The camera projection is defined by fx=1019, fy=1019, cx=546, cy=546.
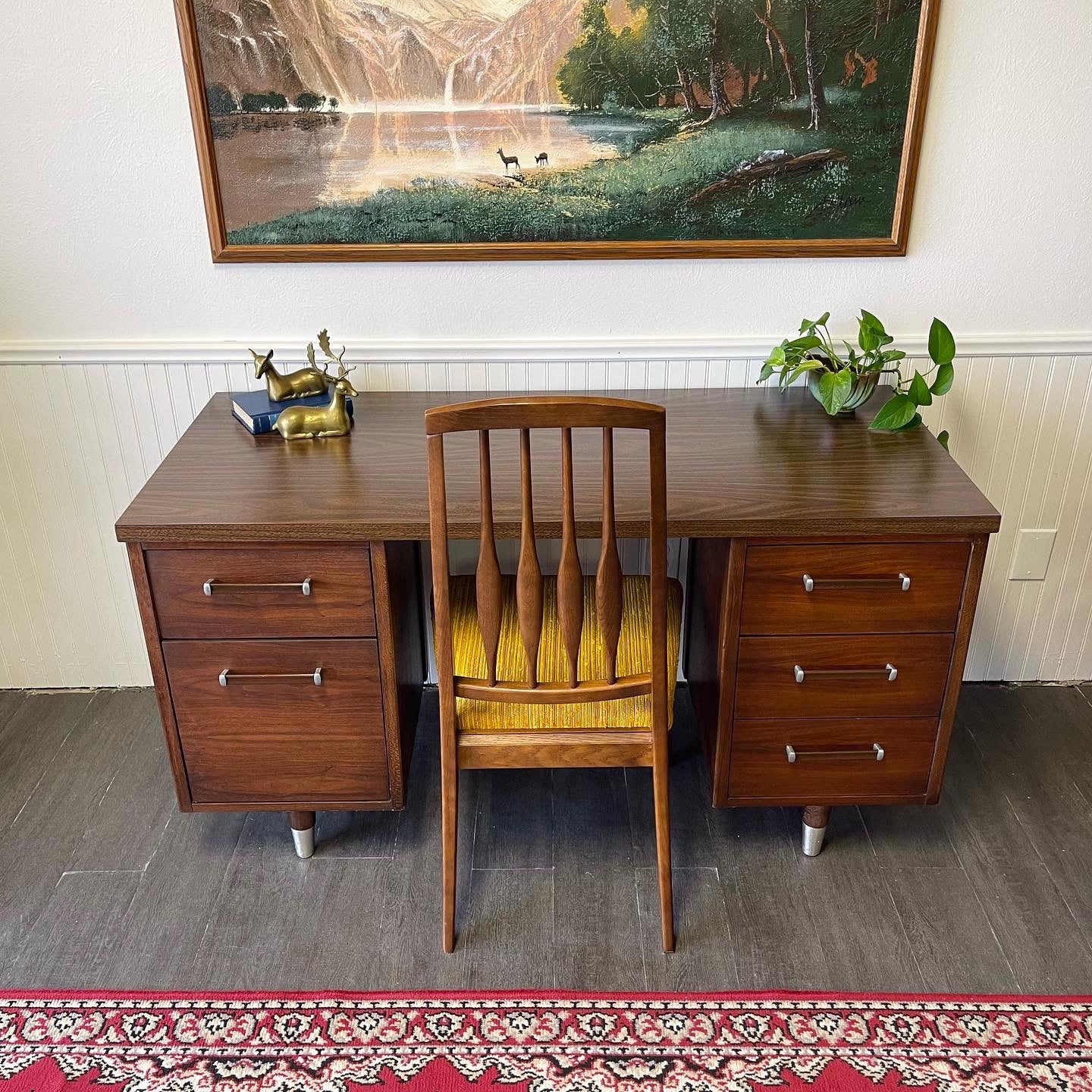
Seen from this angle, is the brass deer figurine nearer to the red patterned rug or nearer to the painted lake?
the painted lake

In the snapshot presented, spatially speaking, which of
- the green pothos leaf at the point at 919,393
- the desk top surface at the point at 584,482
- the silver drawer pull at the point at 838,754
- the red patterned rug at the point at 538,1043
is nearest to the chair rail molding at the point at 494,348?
the desk top surface at the point at 584,482

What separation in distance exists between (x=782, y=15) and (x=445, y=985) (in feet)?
5.49

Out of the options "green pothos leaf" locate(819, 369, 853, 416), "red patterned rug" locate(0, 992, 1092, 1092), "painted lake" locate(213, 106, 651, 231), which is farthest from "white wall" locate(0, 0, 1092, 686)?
"red patterned rug" locate(0, 992, 1092, 1092)

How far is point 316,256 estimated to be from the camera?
1864mm

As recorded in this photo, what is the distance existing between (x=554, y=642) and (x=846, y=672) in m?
0.47

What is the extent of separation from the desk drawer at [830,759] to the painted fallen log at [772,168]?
95cm

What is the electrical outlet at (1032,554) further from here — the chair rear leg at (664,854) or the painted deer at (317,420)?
the painted deer at (317,420)

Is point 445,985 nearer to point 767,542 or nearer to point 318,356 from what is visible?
point 767,542

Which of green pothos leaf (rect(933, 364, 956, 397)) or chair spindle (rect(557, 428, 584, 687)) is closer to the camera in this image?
chair spindle (rect(557, 428, 584, 687))

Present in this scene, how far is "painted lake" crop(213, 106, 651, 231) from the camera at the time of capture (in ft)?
5.81

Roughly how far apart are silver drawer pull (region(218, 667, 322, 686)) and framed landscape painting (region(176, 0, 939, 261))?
0.77m

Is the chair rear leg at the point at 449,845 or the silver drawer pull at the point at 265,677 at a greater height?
the silver drawer pull at the point at 265,677

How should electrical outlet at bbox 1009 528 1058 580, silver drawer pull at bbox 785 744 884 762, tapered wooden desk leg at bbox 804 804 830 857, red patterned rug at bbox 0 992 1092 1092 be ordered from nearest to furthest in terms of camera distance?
red patterned rug at bbox 0 992 1092 1092 < silver drawer pull at bbox 785 744 884 762 < tapered wooden desk leg at bbox 804 804 830 857 < electrical outlet at bbox 1009 528 1058 580

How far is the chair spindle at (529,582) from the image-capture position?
51.9 inches
